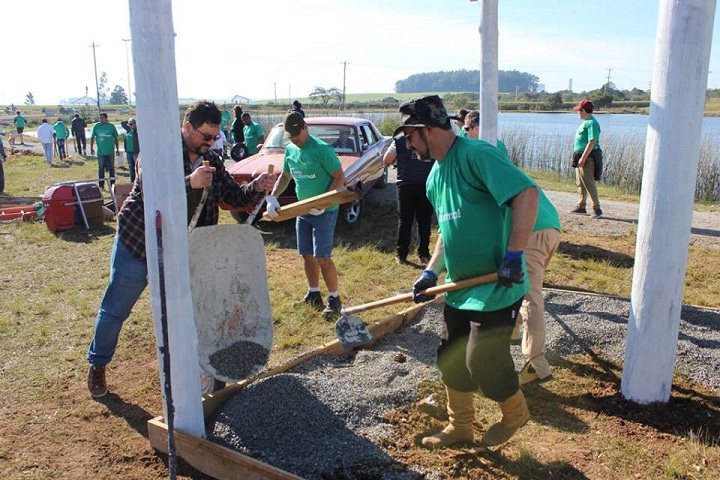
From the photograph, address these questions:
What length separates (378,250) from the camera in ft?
28.8

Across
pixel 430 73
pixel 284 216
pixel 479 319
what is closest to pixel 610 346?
pixel 479 319

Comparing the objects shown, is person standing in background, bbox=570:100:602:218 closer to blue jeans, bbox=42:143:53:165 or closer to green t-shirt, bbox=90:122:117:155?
green t-shirt, bbox=90:122:117:155

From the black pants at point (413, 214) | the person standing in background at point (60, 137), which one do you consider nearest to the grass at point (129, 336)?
the black pants at point (413, 214)

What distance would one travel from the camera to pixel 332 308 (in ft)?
19.6

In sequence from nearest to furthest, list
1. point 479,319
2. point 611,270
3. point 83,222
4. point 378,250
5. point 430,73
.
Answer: point 479,319, point 611,270, point 378,250, point 83,222, point 430,73

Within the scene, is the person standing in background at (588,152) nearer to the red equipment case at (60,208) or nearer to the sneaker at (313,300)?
the sneaker at (313,300)

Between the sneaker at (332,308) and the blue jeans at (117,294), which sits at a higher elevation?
the blue jeans at (117,294)

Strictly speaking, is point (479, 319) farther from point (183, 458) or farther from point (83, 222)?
point (83, 222)

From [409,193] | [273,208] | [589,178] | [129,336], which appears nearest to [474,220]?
[273,208]

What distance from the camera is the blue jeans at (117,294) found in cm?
388

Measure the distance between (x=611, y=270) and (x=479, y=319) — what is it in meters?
4.96

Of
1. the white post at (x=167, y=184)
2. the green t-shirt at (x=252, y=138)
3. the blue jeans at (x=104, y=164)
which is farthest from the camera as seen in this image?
the blue jeans at (x=104, y=164)

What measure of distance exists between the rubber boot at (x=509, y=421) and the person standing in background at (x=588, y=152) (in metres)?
7.56

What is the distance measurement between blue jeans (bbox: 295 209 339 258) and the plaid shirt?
1562 mm
